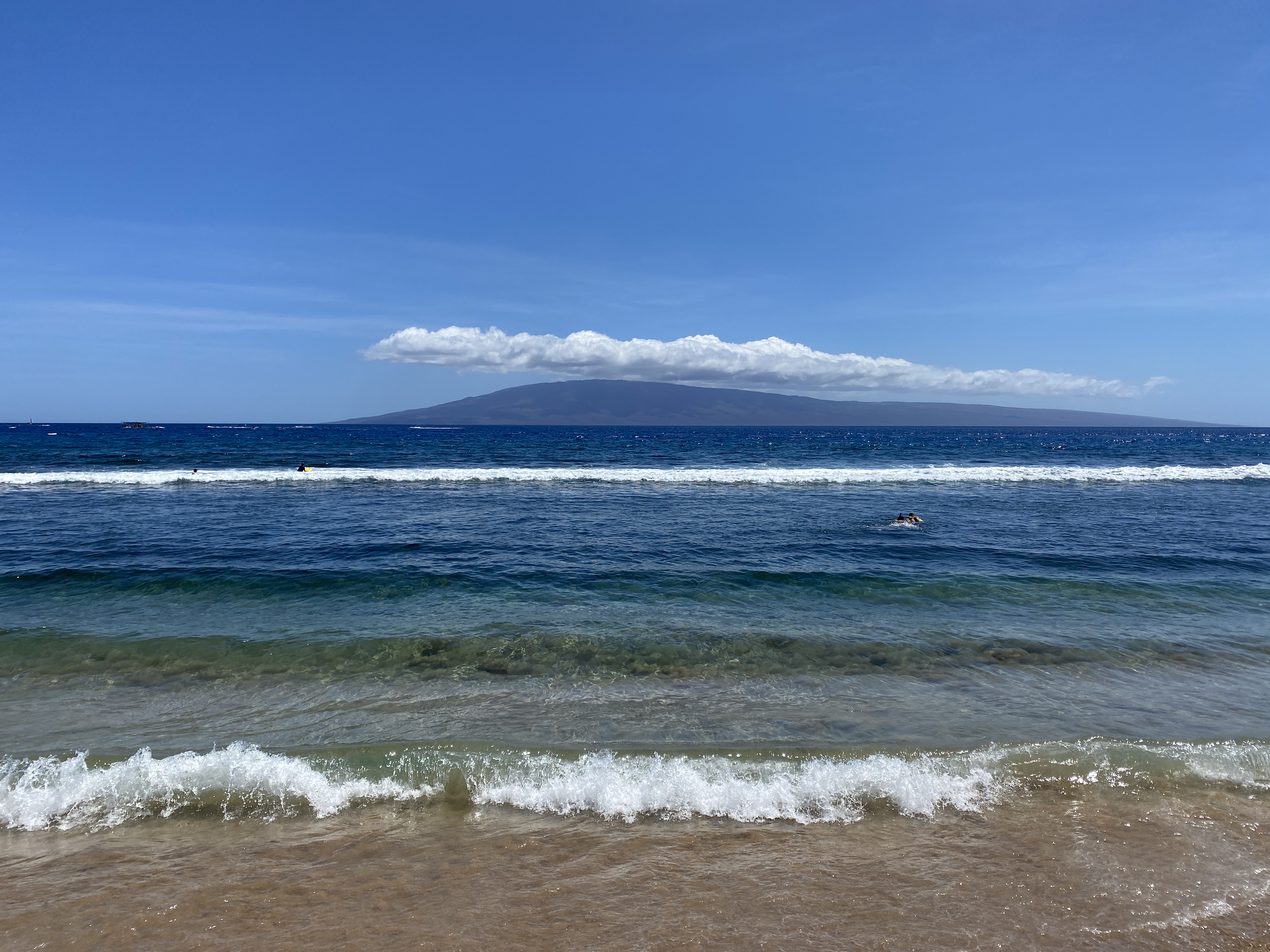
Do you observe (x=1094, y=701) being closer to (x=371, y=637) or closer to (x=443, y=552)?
(x=371, y=637)

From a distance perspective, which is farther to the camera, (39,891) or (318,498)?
(318,498)

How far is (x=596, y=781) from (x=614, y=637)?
176 inches

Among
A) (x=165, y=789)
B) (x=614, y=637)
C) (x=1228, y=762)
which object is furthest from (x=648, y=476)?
(x=165, y=789)

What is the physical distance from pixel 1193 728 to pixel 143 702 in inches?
495

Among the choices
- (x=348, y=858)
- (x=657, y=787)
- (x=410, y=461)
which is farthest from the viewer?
(x=410, y=461)

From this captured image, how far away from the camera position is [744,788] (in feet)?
20.1

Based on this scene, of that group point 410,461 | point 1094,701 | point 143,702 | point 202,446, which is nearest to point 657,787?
point 1094,701

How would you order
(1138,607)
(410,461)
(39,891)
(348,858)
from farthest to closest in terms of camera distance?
(410,461), (1138,607), (348,858), (39,891)

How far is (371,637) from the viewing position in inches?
416

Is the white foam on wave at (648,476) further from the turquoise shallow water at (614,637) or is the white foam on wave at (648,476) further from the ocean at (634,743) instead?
the ocean at (634,743)

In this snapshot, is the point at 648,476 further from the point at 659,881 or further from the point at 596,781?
the point at 659,881

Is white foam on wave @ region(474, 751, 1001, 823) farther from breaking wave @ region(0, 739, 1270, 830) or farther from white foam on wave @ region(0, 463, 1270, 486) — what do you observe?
white foam on wave @ region(0, 463, 1270, 486)

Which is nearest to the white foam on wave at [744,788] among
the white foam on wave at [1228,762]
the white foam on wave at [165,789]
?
the white foam on wave at [165,789]

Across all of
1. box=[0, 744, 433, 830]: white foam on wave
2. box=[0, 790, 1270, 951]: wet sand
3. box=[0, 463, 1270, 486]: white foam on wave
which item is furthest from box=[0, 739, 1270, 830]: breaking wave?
box=[0, 463, 1270, 486]: white foam on wave
